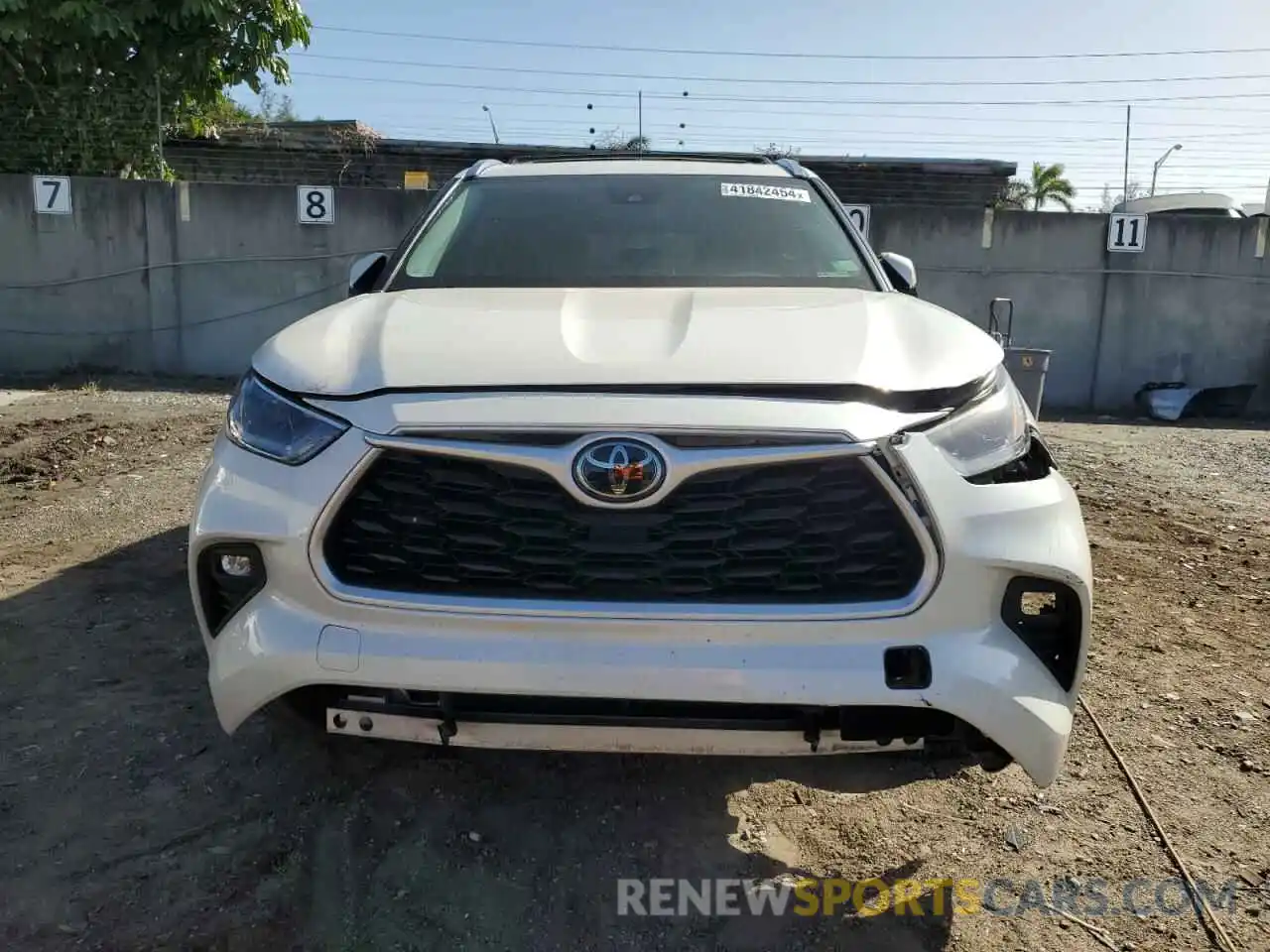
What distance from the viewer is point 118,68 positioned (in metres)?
11.3

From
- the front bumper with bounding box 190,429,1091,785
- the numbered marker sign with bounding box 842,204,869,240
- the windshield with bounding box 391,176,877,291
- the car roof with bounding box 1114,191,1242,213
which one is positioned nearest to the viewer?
the front bumper with bounding box 190,429,1091,785

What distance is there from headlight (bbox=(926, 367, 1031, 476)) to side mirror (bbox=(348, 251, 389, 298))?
6.62ft

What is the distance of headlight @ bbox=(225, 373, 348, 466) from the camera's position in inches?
81.5

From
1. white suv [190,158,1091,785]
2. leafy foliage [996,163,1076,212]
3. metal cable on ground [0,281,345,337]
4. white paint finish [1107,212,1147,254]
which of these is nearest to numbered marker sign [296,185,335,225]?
metal cable on ground [0,281,345,337]

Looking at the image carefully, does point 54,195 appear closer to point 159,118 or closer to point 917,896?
point 159,118

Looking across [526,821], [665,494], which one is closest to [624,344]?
[665,494]

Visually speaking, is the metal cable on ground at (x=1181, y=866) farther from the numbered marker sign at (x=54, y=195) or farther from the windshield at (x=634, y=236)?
the numbered marker sign at (x=54, y=195)

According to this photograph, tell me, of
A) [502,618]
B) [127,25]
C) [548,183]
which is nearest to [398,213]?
[127,25]

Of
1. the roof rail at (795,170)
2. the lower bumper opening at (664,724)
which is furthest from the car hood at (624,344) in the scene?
the roof rail at (795,170)

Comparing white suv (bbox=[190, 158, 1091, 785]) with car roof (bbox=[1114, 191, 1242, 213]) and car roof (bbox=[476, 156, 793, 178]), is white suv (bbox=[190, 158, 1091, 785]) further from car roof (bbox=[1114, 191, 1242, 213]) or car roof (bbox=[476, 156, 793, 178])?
car roof (bbox=[1114, 191, 1242, 213])

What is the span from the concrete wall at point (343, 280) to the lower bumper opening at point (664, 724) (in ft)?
32.8

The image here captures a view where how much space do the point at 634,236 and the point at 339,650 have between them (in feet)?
6.51

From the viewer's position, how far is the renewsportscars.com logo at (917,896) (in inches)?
88.8

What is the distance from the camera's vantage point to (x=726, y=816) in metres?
2.62
